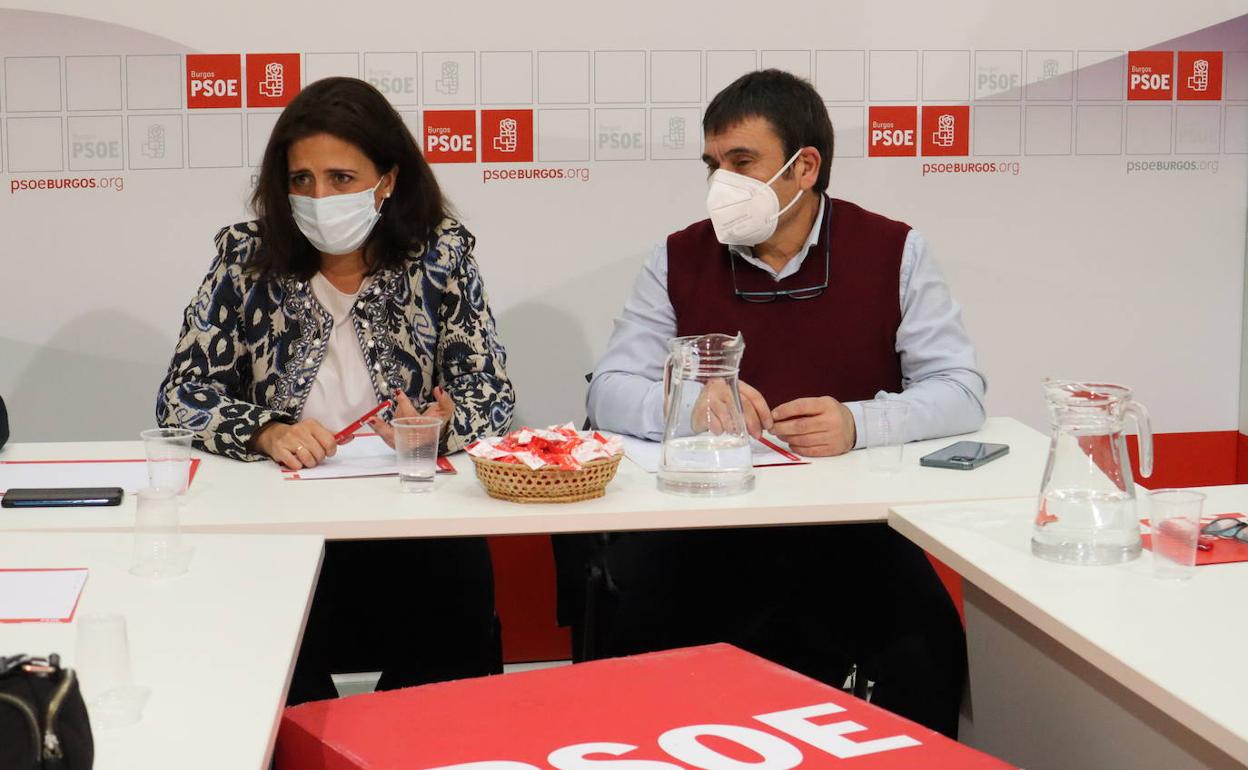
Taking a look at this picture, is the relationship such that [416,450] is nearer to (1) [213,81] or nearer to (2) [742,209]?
(2) [742,209]

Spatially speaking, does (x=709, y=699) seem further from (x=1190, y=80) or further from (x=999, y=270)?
(x=1190, y=80)

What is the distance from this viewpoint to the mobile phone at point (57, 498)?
6.54 ft

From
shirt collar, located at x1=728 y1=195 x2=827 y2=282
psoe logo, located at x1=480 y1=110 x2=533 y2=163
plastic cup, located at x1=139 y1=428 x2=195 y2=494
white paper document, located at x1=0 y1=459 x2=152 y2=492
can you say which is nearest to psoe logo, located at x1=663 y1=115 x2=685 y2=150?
psoe logo, located at x1=480 y1=110 x2=533 y2=163

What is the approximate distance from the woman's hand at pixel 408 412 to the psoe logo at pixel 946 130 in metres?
1.89

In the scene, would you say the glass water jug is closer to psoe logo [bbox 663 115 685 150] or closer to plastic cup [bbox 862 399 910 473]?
plastic cup [bbox 862 399 910 473]

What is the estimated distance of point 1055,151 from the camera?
376 centimetres

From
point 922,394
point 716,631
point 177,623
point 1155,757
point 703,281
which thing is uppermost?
point 703,281

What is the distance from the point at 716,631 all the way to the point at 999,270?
69.2 inches

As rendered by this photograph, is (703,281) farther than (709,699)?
Yes

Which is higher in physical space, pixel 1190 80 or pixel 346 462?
pixel 1190 80

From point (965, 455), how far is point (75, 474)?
1.50m

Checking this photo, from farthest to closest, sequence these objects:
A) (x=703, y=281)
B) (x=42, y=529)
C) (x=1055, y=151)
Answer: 1. (x=1055, y=151)
2. (x=703, y=281)
3. (x=42, y=529)

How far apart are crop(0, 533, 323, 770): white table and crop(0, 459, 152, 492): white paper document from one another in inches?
10.9

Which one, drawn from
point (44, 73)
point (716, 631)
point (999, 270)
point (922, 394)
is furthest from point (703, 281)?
point (44, 73)
